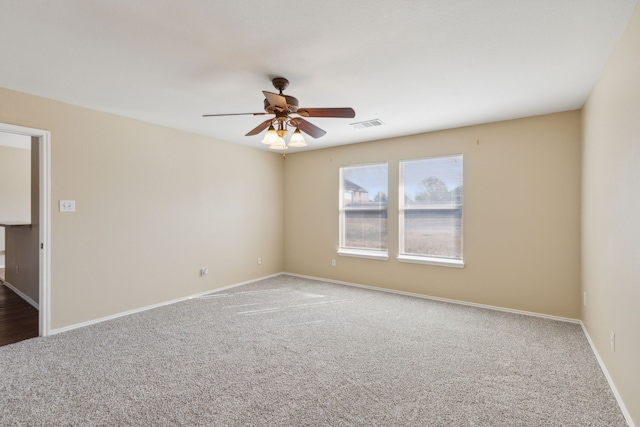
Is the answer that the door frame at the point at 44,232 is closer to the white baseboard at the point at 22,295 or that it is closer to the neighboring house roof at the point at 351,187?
the white baseboard at the point at 22,295

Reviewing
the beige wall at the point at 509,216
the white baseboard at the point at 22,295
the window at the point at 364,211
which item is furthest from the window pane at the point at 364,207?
the white baseboard at the point at 22,295

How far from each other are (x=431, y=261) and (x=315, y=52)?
3.34 metres

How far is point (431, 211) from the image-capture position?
4.51 m

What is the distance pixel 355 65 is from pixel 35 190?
420 cm

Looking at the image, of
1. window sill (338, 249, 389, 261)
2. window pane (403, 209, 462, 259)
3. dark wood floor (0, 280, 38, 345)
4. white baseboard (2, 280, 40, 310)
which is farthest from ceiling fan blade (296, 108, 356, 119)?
white baseboard (2, 280, 40, 310)

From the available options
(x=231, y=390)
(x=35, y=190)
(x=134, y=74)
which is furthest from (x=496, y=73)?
(x=35, y=190)

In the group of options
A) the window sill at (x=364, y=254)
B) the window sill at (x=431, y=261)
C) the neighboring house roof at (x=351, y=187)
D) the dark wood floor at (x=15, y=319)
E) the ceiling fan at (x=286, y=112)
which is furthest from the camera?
the neighboring house roof at (x=351, y=187)

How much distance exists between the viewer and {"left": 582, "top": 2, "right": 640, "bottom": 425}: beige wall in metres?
1.80

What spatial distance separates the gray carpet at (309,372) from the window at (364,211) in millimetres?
1534

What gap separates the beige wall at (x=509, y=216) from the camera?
3.53 metres

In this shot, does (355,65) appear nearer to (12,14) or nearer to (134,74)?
(134,74)

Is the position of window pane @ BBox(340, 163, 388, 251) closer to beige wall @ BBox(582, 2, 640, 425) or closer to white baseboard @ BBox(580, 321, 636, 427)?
beige wall @ BBox(582, 2, 640, 425)

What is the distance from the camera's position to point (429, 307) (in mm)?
4066

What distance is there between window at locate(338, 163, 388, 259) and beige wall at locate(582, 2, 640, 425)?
2.62 meters
